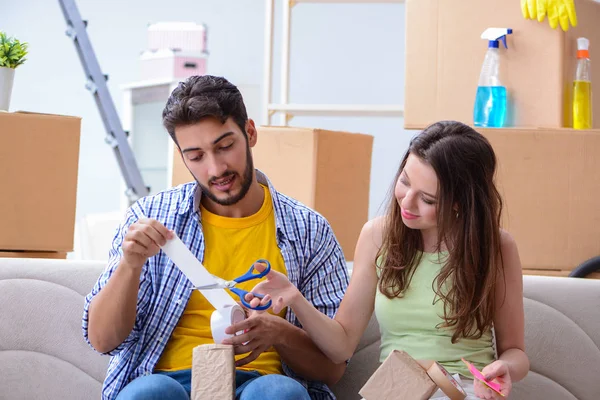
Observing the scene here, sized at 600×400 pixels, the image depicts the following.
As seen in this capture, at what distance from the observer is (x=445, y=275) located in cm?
150

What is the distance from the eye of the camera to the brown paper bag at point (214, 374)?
1211 millimetres

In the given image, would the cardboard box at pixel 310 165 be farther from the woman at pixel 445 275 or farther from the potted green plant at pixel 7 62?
the woman at pixel 445 275

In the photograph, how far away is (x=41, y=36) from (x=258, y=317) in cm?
439

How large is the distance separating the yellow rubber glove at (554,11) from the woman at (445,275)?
76 cm

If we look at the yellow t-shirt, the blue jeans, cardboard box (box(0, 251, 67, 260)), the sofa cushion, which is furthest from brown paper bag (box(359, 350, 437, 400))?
cardboard box (box(0, 251, 67, 260))

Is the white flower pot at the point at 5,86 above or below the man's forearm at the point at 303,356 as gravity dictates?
above

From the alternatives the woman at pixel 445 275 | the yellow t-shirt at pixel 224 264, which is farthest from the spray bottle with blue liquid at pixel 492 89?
the yellow t-shirt at pixel 224 264

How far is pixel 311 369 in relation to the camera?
1.57 metres

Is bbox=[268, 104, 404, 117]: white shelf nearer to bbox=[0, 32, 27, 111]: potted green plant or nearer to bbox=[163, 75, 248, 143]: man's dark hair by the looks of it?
bbox=[0, 32, 27, 111]: potted green plant

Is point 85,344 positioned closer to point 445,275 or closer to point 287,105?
point 445,275

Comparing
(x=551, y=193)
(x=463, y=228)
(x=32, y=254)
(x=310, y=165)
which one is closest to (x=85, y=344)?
(x=32, y=254)

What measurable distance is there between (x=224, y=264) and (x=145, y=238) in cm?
26

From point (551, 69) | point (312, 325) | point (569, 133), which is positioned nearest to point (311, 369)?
point (312, 325)

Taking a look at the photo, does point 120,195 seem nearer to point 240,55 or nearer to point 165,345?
point 240,55
